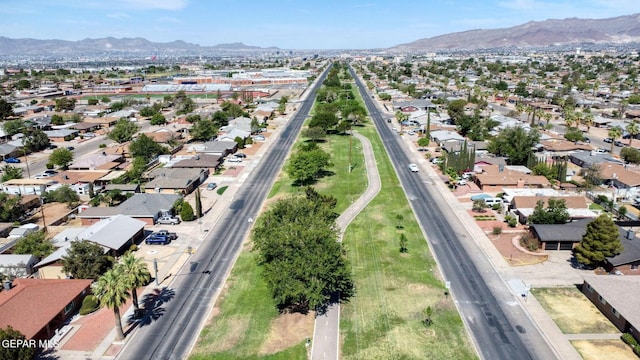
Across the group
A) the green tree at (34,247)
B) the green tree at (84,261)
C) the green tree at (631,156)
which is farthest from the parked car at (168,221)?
the green tree at (631,156)

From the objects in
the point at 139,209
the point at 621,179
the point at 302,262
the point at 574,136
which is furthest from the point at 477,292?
the point at 574,136

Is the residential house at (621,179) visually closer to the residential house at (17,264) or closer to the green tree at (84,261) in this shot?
the green tree at (84,261)

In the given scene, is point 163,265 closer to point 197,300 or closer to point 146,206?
point 197,300

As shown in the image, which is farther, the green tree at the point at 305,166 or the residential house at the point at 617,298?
the green tree at the point at 305,166

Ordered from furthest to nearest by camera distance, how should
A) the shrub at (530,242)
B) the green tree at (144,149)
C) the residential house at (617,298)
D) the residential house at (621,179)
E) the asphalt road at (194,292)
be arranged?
the green tree at (144,149), the residential house at (621,179), the shrub at (530,242), the residential house at (617,298), the asphalt road at (194,292)

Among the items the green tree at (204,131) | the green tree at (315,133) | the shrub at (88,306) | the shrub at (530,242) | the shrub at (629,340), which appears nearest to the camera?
the shrub at (629,340)
